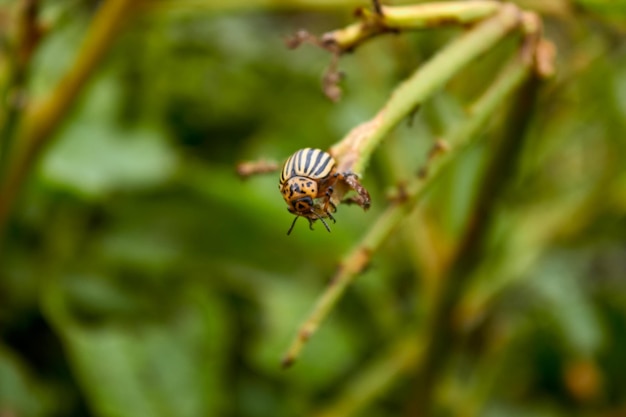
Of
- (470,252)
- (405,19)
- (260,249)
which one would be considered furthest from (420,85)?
(260,249)

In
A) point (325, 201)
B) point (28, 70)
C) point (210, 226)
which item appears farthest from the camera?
point (210, 226)

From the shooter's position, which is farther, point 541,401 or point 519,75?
point 541,401

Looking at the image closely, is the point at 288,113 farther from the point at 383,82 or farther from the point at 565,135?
the point at 565,135

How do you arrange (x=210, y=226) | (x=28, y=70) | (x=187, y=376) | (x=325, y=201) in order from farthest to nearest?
1. (x=210, y=226)
2. (x=187, y=376)
3. (x=28, y=70)
4. (x=325, y=201)

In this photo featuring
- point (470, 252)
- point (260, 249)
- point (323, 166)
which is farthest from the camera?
point (260, 249)

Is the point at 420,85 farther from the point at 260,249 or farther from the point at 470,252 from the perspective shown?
the point at 260,249

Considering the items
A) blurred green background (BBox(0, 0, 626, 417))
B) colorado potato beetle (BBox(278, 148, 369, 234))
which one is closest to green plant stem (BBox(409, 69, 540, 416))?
blurred green background (BBox(0, 0, 626, 417))

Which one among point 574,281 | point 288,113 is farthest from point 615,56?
point 288,113
